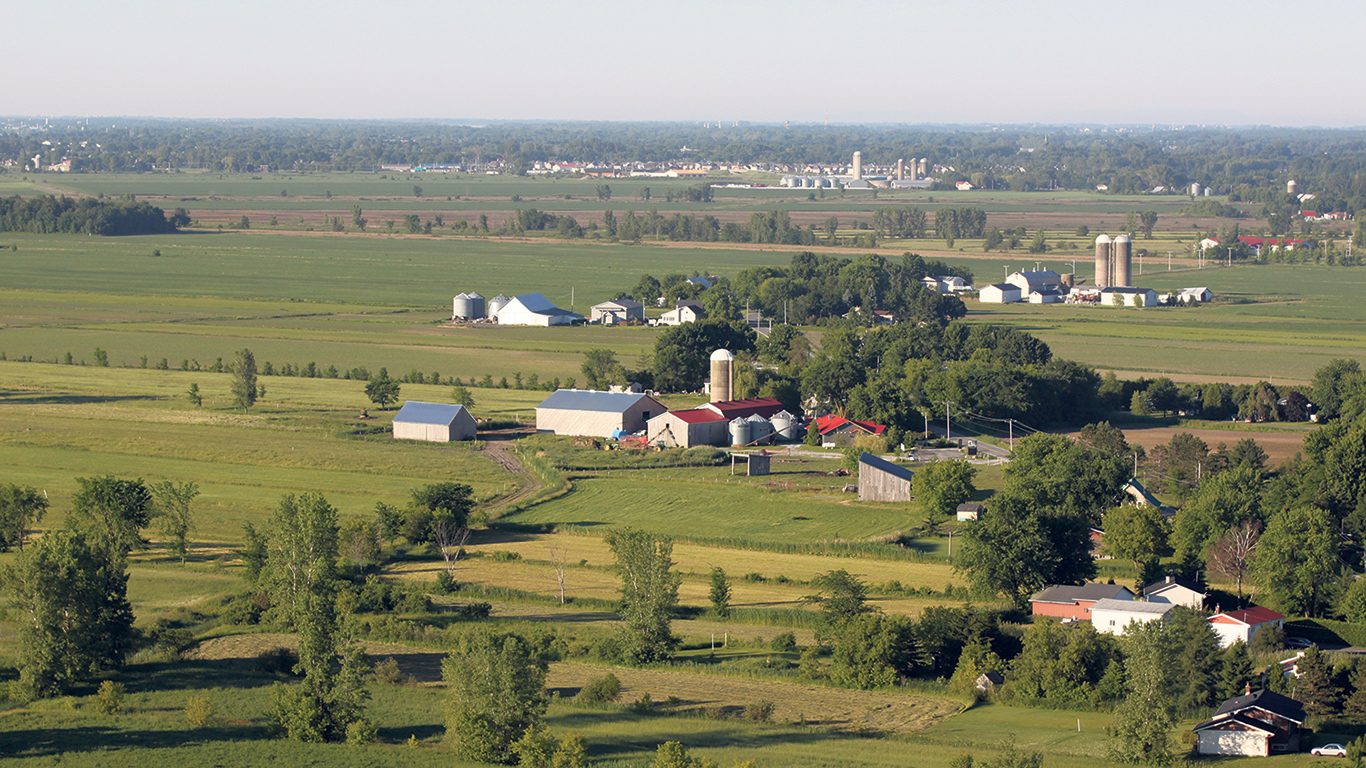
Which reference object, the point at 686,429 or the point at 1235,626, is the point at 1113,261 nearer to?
the point at 686,429

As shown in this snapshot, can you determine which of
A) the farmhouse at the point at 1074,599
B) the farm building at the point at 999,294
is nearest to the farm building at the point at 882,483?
the farmhouse at the point at 1074,599

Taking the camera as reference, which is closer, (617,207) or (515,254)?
(515,254)

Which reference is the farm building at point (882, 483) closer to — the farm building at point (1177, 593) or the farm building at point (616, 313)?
the farm building at point (1177, 593)

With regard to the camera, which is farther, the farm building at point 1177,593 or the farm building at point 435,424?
the farm building at point 435,424

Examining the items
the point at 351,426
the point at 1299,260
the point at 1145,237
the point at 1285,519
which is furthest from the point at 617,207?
the point at 1285,519

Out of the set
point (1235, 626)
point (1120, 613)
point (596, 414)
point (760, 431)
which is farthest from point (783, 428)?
point (1235, 626)

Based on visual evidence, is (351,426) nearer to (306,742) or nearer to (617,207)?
(306,742)

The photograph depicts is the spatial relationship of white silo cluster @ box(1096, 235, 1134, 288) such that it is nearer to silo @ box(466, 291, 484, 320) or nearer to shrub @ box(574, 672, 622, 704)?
silo @ box(466, 291, 484, 320)
